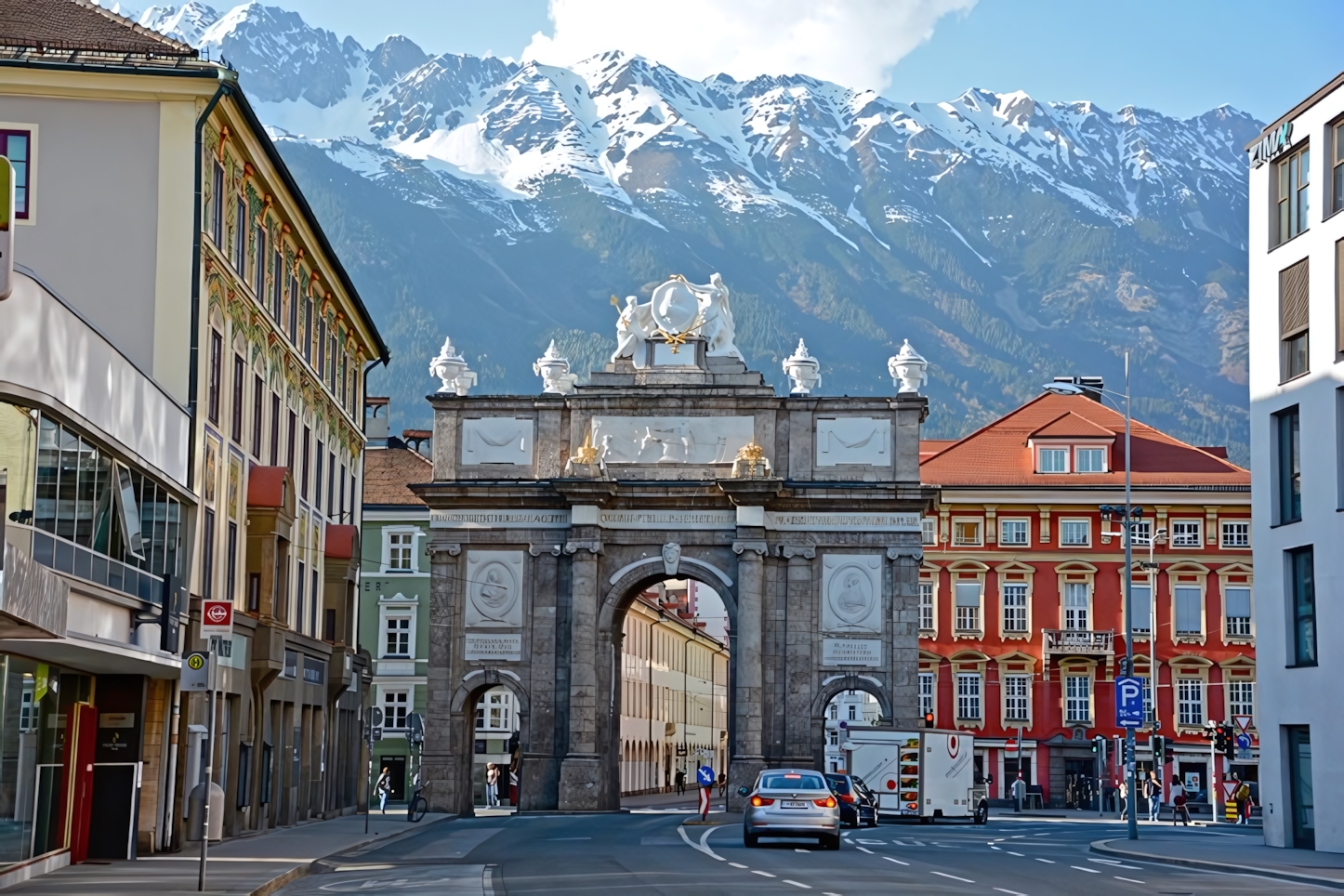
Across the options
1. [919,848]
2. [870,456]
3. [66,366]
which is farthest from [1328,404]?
[870,456]

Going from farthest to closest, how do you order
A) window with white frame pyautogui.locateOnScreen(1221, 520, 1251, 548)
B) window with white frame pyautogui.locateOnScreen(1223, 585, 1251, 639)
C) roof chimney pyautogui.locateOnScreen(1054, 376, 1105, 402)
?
1. window with white frame pyautogui.locateOnScreen(1221, 520, 1251, 548)
2. window with white frame pyautogui.locateOnScreen(1223, 585, 1251, 639)
3. roof chimney pyautogui.locateOnScreen(1054, 376, 1105, 402)

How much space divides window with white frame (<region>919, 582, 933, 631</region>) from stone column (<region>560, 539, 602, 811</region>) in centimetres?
2448

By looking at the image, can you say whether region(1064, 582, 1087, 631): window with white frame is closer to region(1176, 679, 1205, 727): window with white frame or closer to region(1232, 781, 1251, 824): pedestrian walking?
region(1176, 679, 1205, 727): window with white frame

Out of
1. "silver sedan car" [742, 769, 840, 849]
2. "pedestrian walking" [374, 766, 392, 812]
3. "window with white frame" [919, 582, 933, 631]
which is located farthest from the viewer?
"window with white frame" [919, 582, 933, 631]

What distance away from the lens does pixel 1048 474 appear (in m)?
90.8

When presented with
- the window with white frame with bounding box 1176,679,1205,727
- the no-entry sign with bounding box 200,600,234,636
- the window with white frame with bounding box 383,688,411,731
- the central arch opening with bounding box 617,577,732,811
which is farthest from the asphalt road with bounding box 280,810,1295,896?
the window with white frame with bounding box 1176,679,1205,727

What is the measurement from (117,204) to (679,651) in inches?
3605

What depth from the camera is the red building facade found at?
286ft

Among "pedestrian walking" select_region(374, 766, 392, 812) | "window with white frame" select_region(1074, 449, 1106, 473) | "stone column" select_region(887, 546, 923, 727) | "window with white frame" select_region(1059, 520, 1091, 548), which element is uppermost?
"window with white frame" select_region(1074, 449, 1106, 473)

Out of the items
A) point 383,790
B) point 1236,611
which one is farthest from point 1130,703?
point 1236,611

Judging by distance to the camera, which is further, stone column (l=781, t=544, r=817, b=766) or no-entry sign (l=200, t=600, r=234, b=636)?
stone column (l=781, t=544, r=817, b=766)

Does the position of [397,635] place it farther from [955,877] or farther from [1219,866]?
[955,877]

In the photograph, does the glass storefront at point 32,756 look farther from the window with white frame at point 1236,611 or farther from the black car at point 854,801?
the window with white frame at point 1236,611

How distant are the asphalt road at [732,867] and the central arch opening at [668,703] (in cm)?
2600
